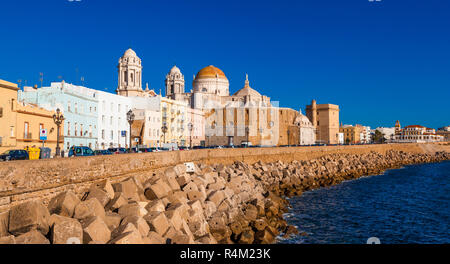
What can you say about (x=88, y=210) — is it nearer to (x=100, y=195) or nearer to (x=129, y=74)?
(x=100, y=195)

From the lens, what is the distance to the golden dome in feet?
281

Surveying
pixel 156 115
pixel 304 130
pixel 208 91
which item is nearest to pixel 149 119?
pixel 156 115

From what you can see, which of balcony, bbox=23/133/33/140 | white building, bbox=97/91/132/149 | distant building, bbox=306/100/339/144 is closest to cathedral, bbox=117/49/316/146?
distant building, bbox=306/100/339/144

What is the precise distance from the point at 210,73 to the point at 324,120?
120 feet

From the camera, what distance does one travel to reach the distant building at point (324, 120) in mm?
99938

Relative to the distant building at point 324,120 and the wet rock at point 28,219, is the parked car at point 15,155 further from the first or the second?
the distant building at point 324,120

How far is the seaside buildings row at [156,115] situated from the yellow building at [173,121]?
0.15 metres

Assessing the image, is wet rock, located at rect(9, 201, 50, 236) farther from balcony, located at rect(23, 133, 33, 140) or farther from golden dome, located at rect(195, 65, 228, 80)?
golden dome, located at rect(195, 65, 228, 80)

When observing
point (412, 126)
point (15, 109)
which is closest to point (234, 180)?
point (15, 109)

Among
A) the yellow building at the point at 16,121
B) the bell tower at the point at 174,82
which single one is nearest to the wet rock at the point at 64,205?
the yellow building at the point at 16,121

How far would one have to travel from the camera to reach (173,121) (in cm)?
5544

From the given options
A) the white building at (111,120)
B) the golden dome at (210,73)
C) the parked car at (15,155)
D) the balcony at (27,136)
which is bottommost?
the parked car at (15,155)
